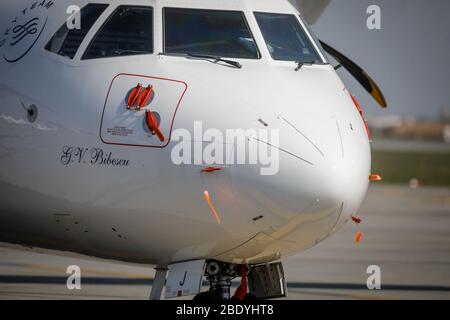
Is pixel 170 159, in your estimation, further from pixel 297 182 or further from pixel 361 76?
pixel 361 76

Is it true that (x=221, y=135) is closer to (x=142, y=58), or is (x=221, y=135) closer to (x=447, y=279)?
(x=142, y=58)

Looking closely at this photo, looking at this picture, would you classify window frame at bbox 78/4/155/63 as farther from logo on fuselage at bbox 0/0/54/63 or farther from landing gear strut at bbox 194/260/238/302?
landing gear strut at bbox 194/260/238/302

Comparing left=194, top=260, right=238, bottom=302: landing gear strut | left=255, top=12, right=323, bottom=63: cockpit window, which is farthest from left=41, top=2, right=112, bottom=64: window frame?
left=194, top=260, right=238, bottom=302: landing gear strut

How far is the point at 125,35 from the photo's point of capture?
10930mm

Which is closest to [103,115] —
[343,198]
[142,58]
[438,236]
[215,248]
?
[142,58]

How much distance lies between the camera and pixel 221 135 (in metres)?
10.1

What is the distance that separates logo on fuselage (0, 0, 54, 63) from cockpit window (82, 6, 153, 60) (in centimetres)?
72

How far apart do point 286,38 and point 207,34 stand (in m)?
0.86

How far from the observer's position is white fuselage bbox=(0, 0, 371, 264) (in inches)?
396

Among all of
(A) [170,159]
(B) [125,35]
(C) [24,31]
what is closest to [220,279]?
(A) [170,159]

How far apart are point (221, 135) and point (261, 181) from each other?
527mm

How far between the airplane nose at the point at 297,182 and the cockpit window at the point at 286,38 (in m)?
1.19

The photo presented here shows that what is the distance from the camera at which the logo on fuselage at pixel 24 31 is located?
1136cm

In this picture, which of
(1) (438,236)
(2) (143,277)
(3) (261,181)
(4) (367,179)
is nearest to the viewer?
(3) (261,181)
